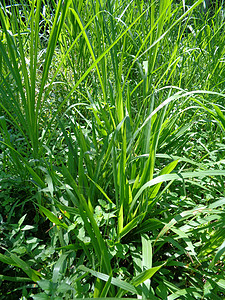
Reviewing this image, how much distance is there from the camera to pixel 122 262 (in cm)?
81

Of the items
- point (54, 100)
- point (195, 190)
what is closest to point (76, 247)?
point (195, 190)

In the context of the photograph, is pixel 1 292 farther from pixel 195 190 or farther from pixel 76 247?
pixel 195 190

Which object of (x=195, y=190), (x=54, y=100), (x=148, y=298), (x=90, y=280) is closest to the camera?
(x=148, y=298)

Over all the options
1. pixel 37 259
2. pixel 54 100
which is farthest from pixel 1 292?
pixel 54 100

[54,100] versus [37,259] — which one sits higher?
[54,100]

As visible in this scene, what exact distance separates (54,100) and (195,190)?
878 mm

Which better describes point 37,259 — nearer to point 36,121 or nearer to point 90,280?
point 90,280

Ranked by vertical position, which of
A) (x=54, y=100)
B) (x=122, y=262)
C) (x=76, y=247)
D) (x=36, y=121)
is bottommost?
(x=122, y=262)

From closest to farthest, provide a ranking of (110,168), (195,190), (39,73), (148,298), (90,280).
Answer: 1. (148,298)
2. (90,280)
3. (110,168)
4. (195,190)
5. (39,73)

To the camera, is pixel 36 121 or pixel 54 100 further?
pixel 54 100

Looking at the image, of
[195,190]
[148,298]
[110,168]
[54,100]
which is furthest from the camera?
[54,100]

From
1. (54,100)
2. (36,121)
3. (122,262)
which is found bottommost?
(122,262)

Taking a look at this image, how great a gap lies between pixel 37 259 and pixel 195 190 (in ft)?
2.04

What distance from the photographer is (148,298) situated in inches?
25.2
